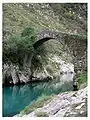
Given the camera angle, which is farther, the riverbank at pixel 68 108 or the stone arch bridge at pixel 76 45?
the stone arch bridge at pixel 76 45

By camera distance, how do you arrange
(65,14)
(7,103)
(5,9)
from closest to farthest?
(7,103) → (5,9) → (65,14)

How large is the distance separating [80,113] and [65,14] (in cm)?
4817

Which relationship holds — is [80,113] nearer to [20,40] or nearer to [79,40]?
[79,40]

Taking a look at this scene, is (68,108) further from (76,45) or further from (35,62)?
(35,62)

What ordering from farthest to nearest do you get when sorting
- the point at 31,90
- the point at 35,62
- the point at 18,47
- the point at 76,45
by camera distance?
the point at 35,62
the point at 18,47
the point at 31,90
the point at 76,45

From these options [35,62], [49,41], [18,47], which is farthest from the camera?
[49,41]

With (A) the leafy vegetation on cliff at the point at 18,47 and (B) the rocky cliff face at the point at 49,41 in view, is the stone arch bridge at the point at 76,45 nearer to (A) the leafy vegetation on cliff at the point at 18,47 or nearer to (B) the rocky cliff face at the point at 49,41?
(B) the rocky cliff face at the point at 49,41

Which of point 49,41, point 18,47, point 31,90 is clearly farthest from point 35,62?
point 49,41

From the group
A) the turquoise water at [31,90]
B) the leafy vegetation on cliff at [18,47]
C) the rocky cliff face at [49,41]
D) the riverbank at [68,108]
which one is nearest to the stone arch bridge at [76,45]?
the rocky cliff face at [49,41]

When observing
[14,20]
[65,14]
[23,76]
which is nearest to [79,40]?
[23,76]

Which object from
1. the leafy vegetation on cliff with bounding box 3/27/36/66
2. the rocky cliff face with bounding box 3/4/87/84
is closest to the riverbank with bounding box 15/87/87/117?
the rocky cliff face with bounding box 3/4/87/84

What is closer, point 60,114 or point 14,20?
point 60,114

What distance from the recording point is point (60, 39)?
98.9 ft

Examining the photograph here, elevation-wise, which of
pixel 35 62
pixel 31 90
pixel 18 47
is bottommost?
pixel 31 90
